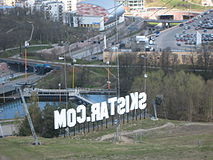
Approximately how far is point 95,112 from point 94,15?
39.5 metres

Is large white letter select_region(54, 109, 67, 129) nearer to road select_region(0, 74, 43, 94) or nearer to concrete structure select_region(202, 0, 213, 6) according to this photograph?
road select_region(0, 74, 43, 94)

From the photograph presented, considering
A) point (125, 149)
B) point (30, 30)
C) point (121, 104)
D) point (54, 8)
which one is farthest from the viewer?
point (54, 8)

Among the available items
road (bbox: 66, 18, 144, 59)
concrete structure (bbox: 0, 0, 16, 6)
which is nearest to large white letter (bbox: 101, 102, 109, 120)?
road (bbox: 66, 18, 144, 59)

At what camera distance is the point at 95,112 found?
1552cm

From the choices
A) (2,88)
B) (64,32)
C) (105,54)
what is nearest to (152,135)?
(2,88)

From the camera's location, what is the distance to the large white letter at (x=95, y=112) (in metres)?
15.5

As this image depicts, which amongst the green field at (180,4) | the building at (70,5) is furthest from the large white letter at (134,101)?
the green field at (180,4)

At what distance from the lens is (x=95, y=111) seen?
15516 mm

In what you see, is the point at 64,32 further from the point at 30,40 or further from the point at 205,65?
the point at 205,65

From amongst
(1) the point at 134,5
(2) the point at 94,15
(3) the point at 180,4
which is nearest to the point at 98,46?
(2) the point at 94,15

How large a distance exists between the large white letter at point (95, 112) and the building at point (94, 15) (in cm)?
3761

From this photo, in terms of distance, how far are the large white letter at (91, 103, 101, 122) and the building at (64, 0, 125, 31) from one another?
123ft

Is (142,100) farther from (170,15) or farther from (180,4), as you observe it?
(180,4)

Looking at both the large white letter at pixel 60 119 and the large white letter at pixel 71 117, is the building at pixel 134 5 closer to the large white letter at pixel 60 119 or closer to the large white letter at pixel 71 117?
the large white letter at pixel 71 117
